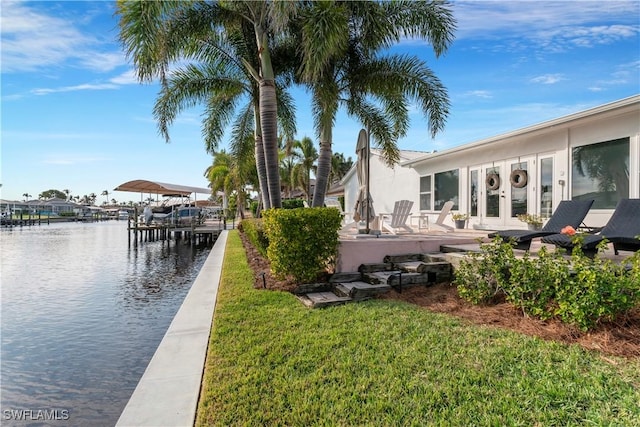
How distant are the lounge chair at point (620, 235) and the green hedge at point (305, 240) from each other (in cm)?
368

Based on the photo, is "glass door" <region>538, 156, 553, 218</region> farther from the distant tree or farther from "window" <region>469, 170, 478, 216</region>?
the distant tree

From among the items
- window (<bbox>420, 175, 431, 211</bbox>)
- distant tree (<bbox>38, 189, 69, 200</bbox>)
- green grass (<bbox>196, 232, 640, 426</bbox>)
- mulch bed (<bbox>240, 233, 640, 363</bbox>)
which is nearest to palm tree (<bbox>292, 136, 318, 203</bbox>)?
window (<bbox>420, 175, 431, 211</bbox>)

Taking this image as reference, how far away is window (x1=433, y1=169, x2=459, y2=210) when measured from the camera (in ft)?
45.4

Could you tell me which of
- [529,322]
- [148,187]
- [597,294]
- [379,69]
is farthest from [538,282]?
[148,187]

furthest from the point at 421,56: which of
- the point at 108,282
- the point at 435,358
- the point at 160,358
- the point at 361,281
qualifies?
the point at 108,282

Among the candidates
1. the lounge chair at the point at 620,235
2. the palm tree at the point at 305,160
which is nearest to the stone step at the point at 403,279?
the lounge chair at the point at 620,235

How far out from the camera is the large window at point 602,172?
8.12m

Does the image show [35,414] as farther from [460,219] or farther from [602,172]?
[460,219]

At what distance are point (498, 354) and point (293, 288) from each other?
3825 millimetres

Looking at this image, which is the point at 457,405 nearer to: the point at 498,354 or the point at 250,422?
the point at 498,354

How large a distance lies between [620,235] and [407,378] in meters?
4.71

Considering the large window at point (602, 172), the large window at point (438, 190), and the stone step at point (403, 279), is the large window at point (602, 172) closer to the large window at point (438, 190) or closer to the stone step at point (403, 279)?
the large window at point (438, 190)

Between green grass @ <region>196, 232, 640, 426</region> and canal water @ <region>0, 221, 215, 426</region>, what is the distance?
3.86ft

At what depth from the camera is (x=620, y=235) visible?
539cm
